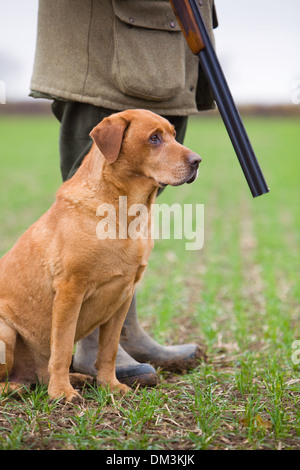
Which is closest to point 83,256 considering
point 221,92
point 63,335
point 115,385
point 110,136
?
point 63,335

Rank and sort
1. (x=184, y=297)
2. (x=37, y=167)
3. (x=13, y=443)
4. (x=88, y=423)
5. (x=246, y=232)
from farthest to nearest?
(x=37, y=167) < (x=246, y=232) < (x=184, y=297) < (x=88, y=423) < (x=13, y=443)

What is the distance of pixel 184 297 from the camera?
246 inches

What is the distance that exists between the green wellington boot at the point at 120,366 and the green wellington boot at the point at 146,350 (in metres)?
0.19

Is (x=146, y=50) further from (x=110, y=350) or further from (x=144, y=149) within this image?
(x=110, y=350)

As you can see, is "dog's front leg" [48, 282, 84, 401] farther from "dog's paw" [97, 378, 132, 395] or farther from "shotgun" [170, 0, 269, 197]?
"shotgun" [170, 0, 269, 197]

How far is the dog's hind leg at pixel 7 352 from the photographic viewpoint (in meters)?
3.19

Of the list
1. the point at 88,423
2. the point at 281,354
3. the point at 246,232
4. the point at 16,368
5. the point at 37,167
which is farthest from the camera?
the point at 37,167

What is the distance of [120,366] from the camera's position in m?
3.60

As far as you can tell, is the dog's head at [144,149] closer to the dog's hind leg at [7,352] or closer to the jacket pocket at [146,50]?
the jacket pocket at [146,50]

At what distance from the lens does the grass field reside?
2.68 meters

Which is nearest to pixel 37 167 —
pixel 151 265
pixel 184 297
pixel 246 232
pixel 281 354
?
pixel 246 232

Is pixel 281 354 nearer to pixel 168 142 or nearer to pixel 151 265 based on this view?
pixel 168 142

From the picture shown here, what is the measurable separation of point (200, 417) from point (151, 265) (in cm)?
497

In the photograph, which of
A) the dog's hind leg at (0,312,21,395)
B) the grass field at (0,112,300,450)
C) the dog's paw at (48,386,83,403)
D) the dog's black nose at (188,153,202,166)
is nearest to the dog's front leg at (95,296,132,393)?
the grass field at (0,112,300,450)
